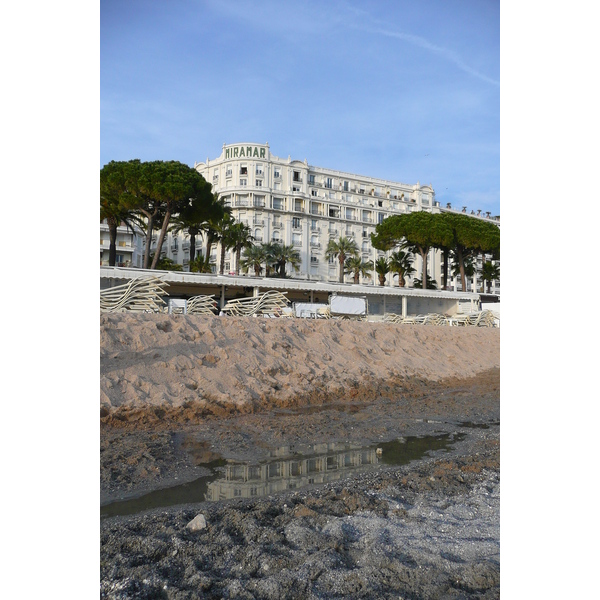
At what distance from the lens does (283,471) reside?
5.54 metres

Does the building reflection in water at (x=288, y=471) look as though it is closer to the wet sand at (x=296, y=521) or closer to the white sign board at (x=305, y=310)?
the wet sand at (x=296, y=521)

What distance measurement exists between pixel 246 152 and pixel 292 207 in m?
9.65

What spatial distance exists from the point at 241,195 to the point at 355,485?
2463 inches

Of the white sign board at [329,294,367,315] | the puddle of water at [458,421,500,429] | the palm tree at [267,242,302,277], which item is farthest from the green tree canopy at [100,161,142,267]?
the puddle of water at [458,421,500,429]

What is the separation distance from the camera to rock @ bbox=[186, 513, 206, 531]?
11.8ft

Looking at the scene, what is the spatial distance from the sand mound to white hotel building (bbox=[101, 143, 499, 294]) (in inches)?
1991

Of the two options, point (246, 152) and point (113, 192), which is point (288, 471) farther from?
point (246, 152)

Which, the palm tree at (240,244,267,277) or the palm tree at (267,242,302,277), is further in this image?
the palm tree at (267,242,302,277)

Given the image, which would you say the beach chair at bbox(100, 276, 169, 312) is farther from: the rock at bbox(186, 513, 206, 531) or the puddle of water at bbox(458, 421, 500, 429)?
the rock at bbox(186, 513, 206, 531)

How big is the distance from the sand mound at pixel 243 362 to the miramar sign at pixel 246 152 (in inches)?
2168

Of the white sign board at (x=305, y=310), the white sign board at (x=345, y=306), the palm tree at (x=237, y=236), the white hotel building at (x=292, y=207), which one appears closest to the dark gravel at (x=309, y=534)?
the white sign board at (x=305, y=310)
